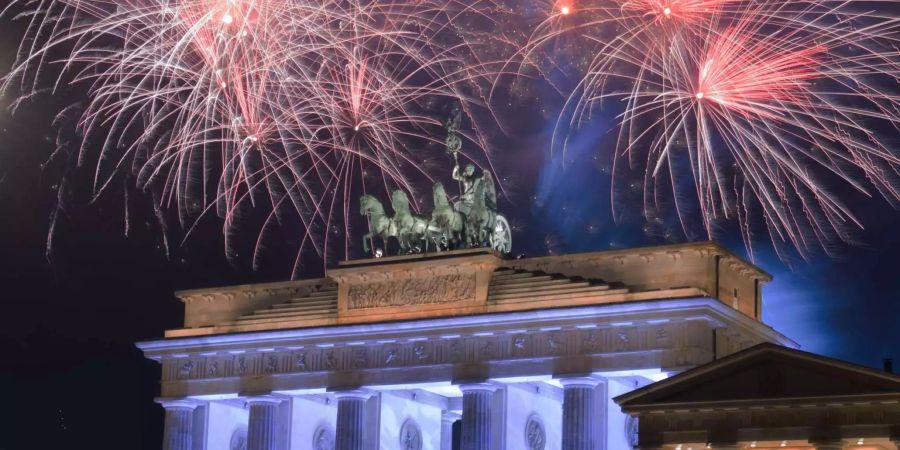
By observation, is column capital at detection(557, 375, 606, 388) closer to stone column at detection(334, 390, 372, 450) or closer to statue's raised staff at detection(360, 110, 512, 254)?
statue's raised staff at detection(360, 110, 512, 254)

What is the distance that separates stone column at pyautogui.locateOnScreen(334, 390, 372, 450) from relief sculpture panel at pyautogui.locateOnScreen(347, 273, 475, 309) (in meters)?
3.12

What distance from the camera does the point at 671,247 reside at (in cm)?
5169

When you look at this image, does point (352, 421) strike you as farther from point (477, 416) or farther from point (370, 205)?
point (370, 205)

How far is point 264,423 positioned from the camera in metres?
59.0

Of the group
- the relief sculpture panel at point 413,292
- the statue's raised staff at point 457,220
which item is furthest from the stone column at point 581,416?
the statue's raised staff at point 457,220

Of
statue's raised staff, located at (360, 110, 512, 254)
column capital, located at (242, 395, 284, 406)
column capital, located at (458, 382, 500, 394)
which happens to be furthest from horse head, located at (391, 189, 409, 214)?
column capital, located at (242, 395, 284, 406)

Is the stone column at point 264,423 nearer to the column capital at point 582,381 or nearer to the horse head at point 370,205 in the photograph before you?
the horse head at point 370,205

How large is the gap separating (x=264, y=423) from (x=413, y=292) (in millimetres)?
7874

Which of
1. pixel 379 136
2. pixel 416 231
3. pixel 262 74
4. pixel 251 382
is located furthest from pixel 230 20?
pixel 251 382

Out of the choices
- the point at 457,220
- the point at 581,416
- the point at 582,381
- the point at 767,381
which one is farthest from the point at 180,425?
the point at 767,381

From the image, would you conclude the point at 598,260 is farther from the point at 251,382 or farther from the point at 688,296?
the point at 251,382

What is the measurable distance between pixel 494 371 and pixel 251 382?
1027 cm

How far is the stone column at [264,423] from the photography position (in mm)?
58844

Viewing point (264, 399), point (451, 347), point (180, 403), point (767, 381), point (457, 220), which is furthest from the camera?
point (180, 403)
